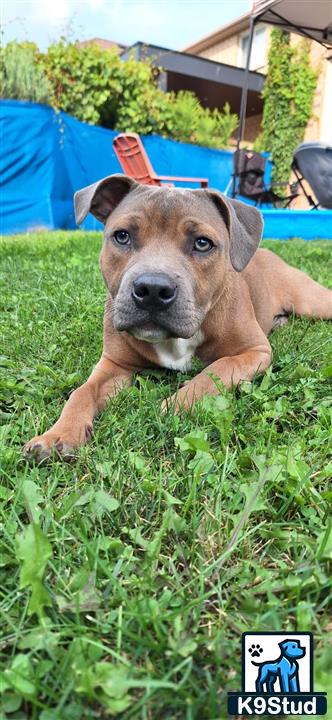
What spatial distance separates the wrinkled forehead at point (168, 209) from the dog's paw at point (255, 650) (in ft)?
6.88

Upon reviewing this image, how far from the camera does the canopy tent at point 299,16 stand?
10.7 meters

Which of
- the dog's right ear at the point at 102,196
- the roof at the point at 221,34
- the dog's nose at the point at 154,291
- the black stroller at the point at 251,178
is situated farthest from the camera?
the roof at the point at 221,34

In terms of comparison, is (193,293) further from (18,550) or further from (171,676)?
(171,676)

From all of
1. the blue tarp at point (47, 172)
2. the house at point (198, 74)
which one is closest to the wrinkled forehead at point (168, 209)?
the blue tarp at point (47, 172)

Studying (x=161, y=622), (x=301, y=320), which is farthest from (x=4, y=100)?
(x=161, y=622)

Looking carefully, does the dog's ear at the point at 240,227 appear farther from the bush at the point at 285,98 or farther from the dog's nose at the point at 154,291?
the bush at the point at 285,98

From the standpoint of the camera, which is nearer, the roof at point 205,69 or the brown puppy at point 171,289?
the brown puppy at point 171,289

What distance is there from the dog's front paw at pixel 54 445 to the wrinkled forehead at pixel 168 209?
1.24m

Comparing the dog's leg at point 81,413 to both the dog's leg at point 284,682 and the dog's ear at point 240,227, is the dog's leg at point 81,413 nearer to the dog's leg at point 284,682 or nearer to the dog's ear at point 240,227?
the dog's ear at point 240,227

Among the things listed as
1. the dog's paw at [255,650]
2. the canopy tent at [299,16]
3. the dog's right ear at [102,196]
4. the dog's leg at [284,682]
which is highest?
the canopy tent at [299,16]

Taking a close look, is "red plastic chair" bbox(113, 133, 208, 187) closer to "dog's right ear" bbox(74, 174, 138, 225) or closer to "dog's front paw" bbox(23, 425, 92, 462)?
"dog's right ear" bbox(74, 174, 138, 225)

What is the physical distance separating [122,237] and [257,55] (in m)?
21.4

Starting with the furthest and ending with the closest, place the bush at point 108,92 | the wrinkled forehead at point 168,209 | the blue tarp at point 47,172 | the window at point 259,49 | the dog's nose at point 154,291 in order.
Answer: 1. the window at point 259,49
2. the bush at point 108,92
3. the blue tarp at point 47,172
4. the wrinkled forehead at point 168,209
5. the dog's nose at point 154,291

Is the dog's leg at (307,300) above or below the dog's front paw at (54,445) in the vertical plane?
above
